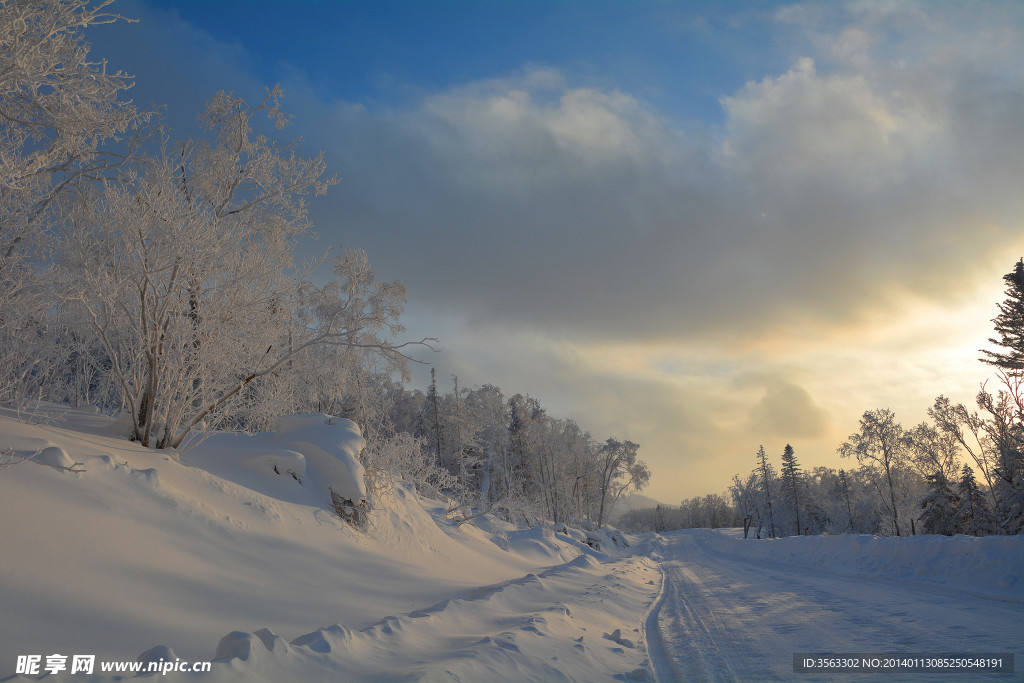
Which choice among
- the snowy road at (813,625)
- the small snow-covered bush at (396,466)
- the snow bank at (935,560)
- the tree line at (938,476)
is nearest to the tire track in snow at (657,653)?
the snowy road at (813,625)

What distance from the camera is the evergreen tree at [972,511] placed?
2691cm

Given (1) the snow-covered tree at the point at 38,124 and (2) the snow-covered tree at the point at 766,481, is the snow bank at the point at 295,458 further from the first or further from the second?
(2) the snow-covered tree at the point at 766,481

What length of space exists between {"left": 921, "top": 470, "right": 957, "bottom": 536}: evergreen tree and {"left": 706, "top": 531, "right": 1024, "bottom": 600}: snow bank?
16.2 m

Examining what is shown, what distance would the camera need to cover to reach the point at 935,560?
12234mm

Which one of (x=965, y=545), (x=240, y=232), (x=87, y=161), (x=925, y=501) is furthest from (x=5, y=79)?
(x=925, y=501)

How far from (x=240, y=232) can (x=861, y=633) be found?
1315 centimetres

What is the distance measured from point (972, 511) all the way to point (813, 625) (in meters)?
29.1

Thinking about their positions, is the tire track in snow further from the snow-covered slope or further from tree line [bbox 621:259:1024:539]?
tree line [bbox 621:259:1024:539]

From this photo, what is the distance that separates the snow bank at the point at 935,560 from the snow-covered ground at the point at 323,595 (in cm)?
6

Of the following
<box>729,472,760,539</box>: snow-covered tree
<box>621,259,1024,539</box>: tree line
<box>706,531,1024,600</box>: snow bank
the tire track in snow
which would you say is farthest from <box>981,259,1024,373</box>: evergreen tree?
<box>729,472,760,539</box>: snow-covered tree

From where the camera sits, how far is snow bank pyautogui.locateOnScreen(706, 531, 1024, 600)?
396 inches

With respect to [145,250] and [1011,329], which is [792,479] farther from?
[145,250]

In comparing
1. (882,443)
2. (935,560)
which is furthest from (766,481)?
(935,560)

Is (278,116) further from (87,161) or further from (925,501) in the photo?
(925,501)
